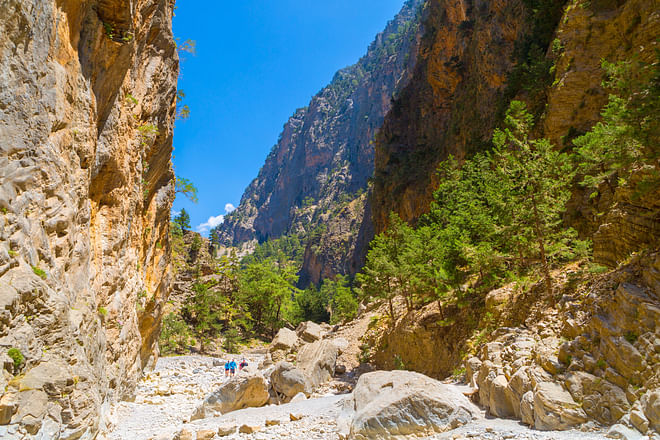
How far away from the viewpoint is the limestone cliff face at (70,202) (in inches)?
215

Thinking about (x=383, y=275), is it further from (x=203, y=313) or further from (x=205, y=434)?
(x=203, y=313)

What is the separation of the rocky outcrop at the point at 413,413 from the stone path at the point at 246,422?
0.31m

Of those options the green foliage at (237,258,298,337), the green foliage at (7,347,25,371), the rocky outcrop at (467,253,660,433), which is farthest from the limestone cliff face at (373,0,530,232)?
the green foliage at (7,347,25,371)

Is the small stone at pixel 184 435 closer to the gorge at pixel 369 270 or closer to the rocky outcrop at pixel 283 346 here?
the gorge at pixel 369 270

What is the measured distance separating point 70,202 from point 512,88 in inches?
1254

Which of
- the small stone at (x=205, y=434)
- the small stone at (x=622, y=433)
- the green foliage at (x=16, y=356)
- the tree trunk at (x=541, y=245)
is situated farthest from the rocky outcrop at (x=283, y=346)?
the small stone at (x=622, y=433)

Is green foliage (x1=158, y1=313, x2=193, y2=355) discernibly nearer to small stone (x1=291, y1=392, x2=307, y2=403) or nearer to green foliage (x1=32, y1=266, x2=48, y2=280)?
small stone (x1=291, y1=392, x2=307, y2=403)

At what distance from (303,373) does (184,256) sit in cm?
2716

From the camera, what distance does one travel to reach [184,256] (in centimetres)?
3831

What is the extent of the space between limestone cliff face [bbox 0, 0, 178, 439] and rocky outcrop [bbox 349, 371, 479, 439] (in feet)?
18.6

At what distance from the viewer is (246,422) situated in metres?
9.77

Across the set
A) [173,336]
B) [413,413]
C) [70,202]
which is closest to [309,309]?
[173,336]

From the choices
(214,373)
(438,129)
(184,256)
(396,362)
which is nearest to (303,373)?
(396,362)

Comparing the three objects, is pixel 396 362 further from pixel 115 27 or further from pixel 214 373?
pixel 115 27
